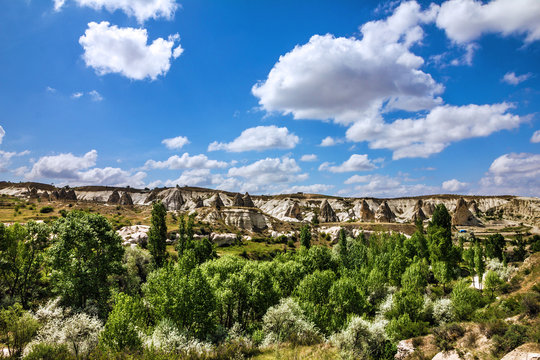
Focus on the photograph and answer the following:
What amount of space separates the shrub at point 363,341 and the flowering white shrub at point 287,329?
11.2 feet

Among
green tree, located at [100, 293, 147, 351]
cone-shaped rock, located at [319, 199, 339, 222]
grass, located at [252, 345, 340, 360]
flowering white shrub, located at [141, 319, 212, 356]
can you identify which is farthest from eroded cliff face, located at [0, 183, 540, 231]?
green tree, located at [100, 293, 147, 351]

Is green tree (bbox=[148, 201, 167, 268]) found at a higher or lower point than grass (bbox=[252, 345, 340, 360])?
higher

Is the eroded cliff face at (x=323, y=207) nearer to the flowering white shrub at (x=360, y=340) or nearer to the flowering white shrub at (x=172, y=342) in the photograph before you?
the flowering white shrub at (x=360, y=340)

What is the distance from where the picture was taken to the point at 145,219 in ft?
326

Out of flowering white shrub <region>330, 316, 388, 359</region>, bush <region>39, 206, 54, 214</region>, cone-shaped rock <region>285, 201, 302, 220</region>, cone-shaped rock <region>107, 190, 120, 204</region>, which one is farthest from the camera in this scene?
cone-shaped rock <region>107, 190, 120, 204</region>

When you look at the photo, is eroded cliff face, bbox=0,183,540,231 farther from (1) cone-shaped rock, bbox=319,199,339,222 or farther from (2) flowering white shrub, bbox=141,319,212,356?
(2) flowering white shrub, bbox=141,319,212,356

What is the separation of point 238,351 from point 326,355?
755 cm

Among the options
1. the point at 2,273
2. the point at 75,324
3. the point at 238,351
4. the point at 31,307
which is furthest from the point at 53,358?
the point at 2,273

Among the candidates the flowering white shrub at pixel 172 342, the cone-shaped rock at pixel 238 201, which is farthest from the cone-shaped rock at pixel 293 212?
the flowering white shrub at pixel 172 342

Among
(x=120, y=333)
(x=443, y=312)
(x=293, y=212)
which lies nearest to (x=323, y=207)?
(x=293, y=212)

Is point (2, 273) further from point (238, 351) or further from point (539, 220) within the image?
point (539, 220)

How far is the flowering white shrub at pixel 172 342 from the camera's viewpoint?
23.6 metres

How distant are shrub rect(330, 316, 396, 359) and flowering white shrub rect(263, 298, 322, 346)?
3.43m

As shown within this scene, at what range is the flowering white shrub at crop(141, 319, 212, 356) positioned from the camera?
77.6ft
